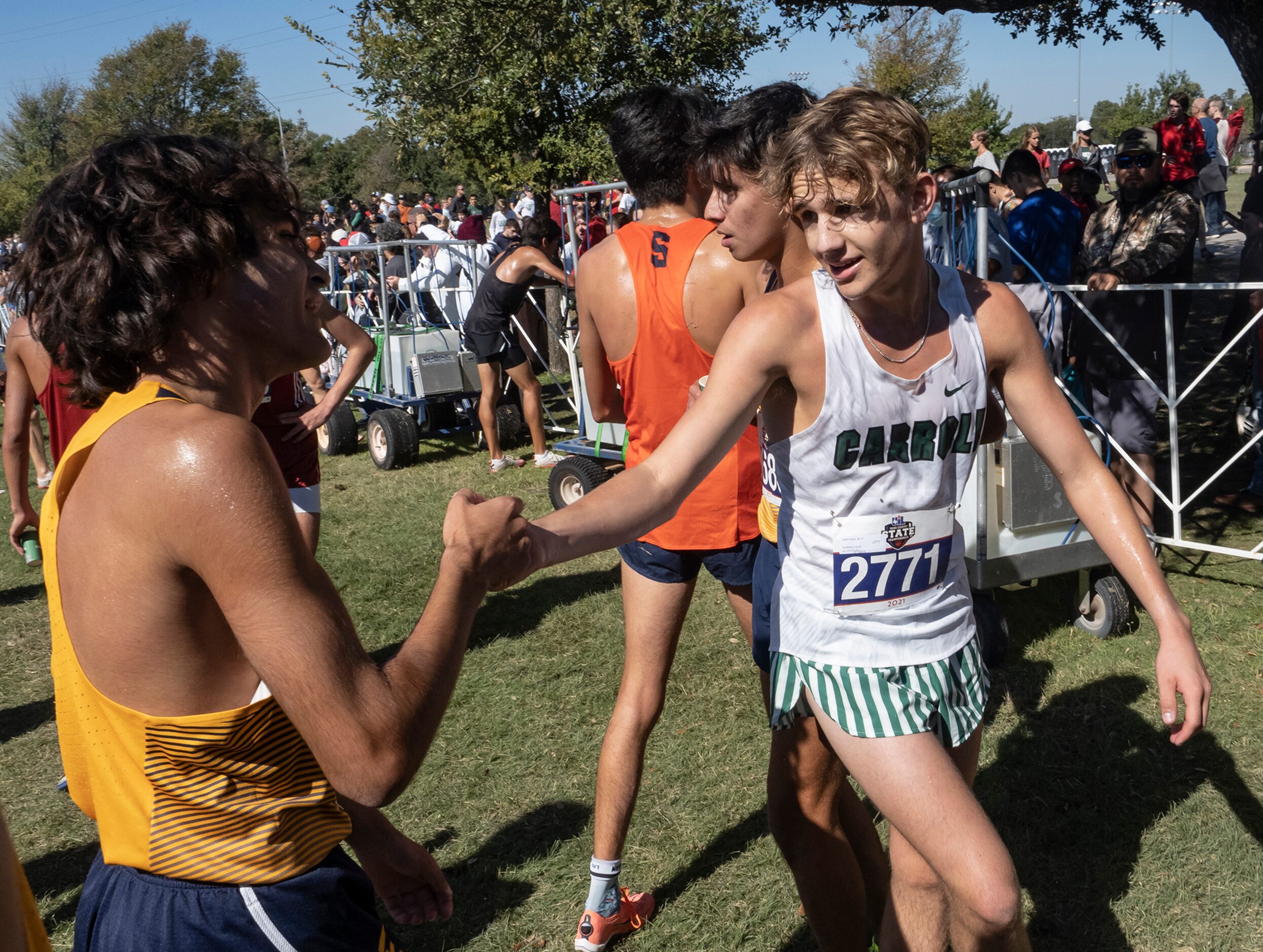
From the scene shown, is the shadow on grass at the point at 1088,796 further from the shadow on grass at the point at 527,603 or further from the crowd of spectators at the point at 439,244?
the crowd of spectators at the point at 439,244

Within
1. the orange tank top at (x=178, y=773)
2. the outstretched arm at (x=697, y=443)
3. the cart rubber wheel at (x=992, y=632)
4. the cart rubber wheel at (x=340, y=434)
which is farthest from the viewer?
the cart rubber wheel at (x=340, y=434)

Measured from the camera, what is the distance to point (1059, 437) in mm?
2068

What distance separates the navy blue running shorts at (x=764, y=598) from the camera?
95.2 inches

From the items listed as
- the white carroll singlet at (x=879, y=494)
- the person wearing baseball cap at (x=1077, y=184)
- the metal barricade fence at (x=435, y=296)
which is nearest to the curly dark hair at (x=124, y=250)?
the white carroll singlet at (x=879, y=494)

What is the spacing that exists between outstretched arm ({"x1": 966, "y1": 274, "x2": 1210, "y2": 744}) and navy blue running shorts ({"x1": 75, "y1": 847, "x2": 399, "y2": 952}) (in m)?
1.53

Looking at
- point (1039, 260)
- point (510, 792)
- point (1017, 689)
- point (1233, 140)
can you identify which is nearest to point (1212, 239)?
point (1233, 140)

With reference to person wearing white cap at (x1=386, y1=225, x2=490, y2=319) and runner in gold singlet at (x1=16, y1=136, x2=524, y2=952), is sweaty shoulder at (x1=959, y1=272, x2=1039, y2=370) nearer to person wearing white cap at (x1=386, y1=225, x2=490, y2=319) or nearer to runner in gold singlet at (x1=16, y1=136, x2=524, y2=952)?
runner in gold singlet at (x1=16, y1=136, x2=524, y2=952)

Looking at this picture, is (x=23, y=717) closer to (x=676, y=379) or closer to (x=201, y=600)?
(x=676, y=379)

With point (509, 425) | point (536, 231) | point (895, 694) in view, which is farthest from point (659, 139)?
point (509, 425)

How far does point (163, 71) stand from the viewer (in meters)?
58.6

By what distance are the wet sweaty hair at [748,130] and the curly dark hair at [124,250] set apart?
1.38 meters

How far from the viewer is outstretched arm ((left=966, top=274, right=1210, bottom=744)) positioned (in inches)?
78.8

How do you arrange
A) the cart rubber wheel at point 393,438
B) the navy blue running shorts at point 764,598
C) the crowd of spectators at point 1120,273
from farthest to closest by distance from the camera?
the cart rubber wheel at point 393,438
the crowd of spectators at point 1120,273
the navy blue running shorts at point 764,598

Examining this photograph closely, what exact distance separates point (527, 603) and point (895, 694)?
4167 millimetres
